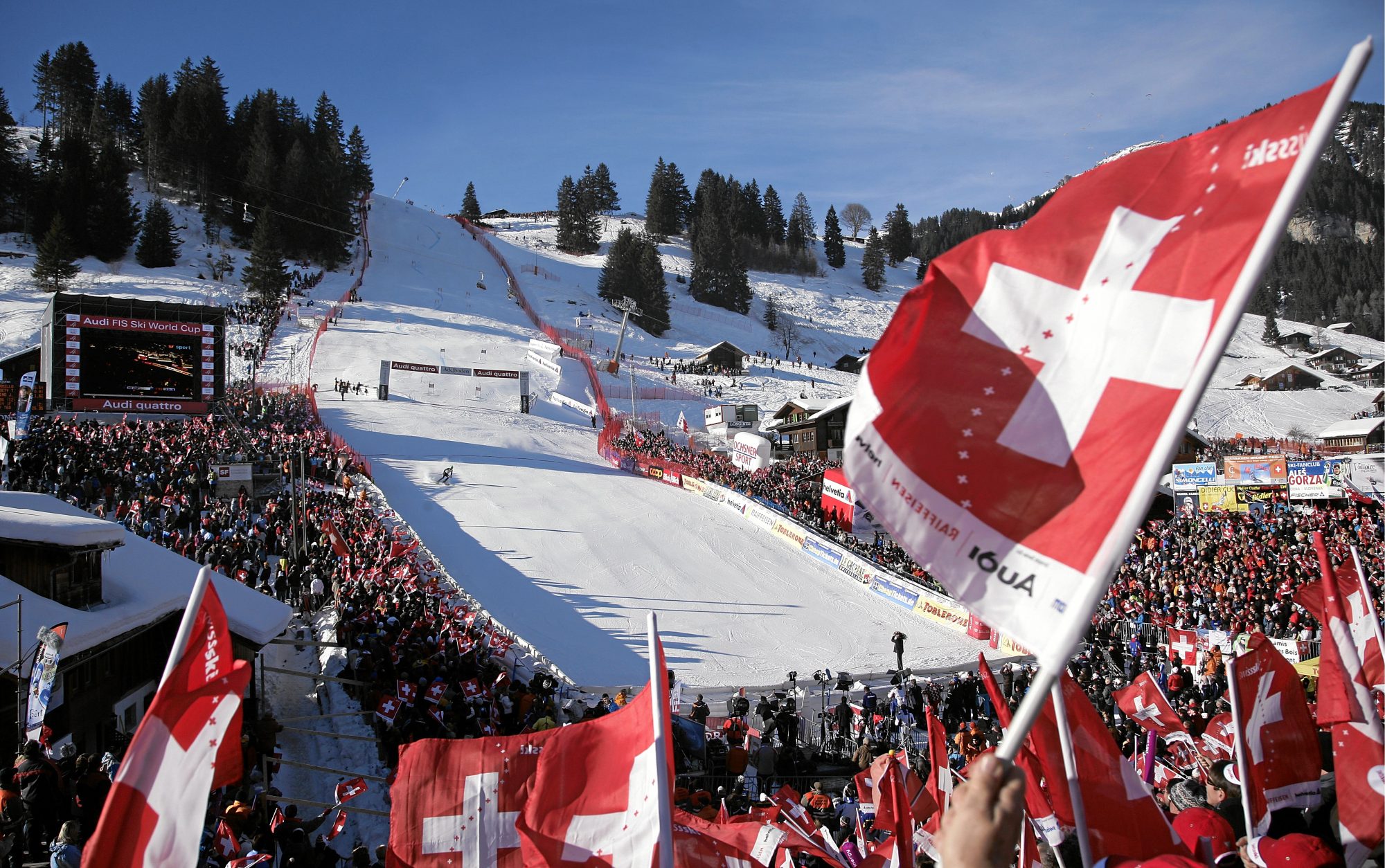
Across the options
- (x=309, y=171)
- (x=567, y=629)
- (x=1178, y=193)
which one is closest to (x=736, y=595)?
(x=567, y=629)

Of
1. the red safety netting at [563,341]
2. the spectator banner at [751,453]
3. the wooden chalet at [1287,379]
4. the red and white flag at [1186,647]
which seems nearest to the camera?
the red and white flag at [1186,647]

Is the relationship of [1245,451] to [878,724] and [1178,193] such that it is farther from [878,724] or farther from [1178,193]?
[1178,193]

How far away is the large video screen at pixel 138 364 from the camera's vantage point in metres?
26.3

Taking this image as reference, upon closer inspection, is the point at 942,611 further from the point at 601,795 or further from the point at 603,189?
the point at 603,189

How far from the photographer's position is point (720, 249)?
309 ft

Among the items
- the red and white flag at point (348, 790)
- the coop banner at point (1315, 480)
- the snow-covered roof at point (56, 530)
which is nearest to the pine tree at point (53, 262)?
the snow-covered roof at point (56, 530)

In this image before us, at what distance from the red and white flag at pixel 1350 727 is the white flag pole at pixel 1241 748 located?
0.32 meters

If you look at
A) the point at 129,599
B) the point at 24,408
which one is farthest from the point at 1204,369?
the point at 24,408

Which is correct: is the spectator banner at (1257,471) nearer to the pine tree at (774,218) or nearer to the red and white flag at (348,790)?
the red and white flag at (348,790)

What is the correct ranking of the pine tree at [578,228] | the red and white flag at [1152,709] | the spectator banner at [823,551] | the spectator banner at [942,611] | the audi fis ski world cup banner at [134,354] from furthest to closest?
the pine tree at [578,228] → the audi fis ski world cup banner at [134,354] → the spectator banner at [823,551] → the spectator banner at [942,611] → the red and white flag at [1152,709]

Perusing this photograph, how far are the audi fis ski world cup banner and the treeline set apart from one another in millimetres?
38116

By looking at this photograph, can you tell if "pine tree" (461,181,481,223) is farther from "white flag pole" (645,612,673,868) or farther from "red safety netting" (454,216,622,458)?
"white flag pole" (645,612,673,868)

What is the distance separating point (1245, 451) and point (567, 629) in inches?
1429

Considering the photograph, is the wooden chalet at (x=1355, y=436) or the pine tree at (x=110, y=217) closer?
the wooden chalet at (x=1355, y=436)
